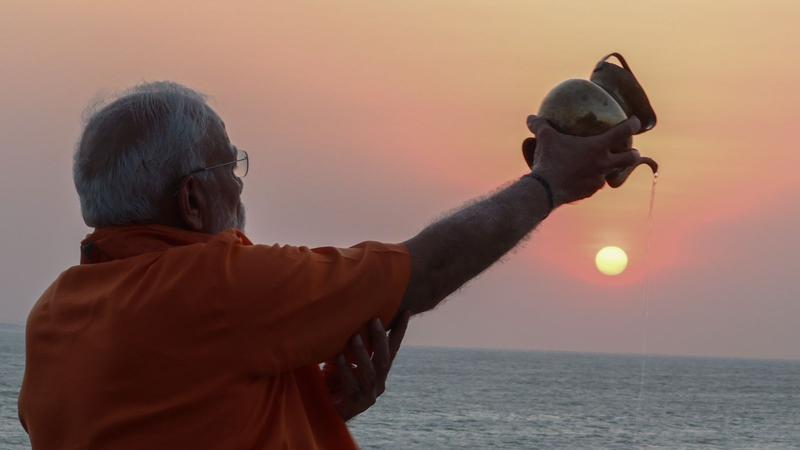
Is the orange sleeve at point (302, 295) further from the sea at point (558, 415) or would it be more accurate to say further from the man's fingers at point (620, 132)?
the sea at point (558, 415)

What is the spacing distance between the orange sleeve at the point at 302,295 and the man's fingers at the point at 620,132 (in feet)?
1.94

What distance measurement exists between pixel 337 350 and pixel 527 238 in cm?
53

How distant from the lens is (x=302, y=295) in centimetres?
291

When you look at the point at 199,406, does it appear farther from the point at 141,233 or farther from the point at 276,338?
the point at 141,233

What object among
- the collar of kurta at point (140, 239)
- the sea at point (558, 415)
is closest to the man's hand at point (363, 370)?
the collar of kurta at point (140, 239)

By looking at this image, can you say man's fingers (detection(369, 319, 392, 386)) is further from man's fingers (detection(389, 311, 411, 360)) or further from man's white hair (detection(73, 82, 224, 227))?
man's white hair (detection(73, 82, 224, 227))

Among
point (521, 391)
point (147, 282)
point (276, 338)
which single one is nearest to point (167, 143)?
point (147, 282)

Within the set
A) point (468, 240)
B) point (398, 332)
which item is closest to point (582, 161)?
point (468, 240)

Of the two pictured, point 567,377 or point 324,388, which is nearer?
point 324,388

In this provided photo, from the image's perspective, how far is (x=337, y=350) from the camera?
3.04 metres

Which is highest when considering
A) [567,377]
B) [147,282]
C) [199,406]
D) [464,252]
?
[567,377]

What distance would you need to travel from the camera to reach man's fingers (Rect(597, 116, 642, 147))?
10.6 feet

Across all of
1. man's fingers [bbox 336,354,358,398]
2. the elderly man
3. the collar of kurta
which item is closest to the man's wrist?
the elderly man

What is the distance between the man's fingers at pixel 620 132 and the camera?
322cm
